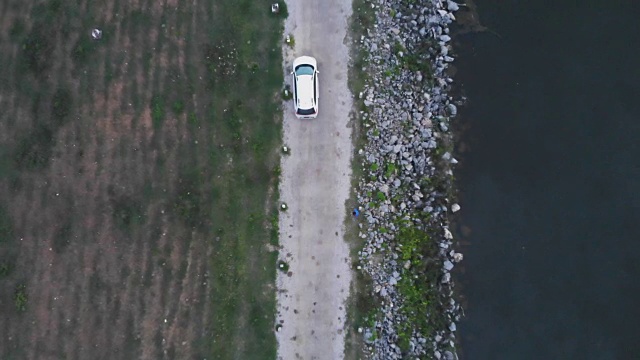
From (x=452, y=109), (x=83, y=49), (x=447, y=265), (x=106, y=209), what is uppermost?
(x=83, y=49)

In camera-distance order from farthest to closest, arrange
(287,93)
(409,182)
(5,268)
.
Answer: (409,182)
(287,93)
(5,268)

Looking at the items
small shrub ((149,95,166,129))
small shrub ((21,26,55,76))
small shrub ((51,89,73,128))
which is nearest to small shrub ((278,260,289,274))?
small shrub ((149,95,166,129))

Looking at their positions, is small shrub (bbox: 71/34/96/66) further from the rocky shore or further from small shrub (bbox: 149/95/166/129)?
the rocky shore

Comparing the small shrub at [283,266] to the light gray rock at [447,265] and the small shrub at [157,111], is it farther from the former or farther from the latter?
the small shrub at [157,111]

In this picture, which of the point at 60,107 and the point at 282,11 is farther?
the point at 282,11

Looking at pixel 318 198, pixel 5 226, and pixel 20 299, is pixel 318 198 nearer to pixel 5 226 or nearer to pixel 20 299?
pixel 20 299

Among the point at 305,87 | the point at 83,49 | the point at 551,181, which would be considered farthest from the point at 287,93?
the point at 551,181

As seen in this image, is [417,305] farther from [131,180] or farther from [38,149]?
[38,149]
